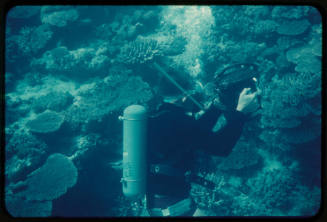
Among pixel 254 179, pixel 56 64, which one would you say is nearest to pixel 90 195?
pixel 254 179

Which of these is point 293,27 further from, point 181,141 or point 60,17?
point 60,17

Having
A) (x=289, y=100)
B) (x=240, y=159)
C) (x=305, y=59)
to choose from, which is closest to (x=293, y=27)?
(x=305, y=59)

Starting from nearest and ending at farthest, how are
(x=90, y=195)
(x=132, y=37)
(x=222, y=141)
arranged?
(x=222, y=141) → (x=90, y=195) → (x=132, y=37)

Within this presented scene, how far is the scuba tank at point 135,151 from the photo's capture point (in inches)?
113

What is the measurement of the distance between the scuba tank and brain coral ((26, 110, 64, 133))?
249cm

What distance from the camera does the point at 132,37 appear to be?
7391 millimetres

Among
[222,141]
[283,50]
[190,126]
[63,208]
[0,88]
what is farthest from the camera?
[283,50]

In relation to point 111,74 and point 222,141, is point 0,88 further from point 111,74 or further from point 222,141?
point 111,74

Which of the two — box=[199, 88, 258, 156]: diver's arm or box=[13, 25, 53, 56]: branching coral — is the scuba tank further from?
box=[13, 25, 53, 56]: branching coral

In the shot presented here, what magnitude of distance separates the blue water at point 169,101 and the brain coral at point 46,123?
0.02 metres

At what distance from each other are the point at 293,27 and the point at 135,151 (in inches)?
243

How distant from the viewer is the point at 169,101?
2.61m

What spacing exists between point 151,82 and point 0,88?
384 centimetres

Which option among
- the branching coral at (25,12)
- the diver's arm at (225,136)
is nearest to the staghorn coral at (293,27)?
the diver's arm at (225,136)
